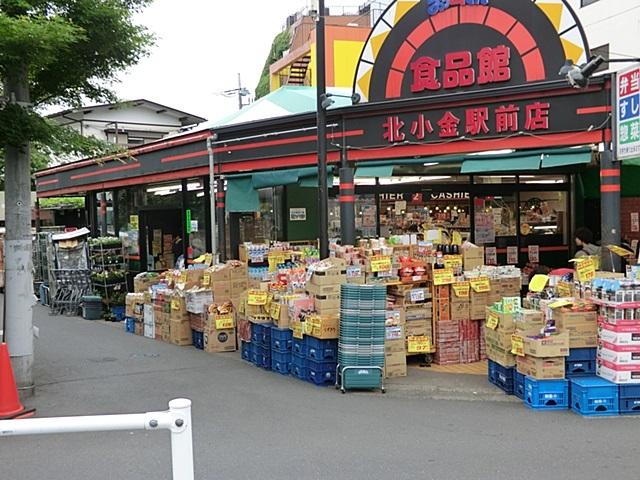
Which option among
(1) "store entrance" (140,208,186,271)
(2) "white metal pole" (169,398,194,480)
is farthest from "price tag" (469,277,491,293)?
(1) "store entrance" (140,208,186,271)

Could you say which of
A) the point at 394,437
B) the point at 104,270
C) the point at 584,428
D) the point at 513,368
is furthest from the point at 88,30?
the point at 104,270

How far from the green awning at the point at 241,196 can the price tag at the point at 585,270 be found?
310 inches

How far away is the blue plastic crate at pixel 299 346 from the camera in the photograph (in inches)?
342

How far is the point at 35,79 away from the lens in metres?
8.86

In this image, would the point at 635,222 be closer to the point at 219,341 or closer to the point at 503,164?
the point at 503,164

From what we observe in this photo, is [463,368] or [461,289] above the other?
[461,289]

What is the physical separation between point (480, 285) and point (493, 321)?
149 centimetres

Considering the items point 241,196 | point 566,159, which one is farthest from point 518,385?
point 241,196

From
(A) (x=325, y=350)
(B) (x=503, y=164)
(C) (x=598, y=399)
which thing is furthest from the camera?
(B) (x=503, y=164)

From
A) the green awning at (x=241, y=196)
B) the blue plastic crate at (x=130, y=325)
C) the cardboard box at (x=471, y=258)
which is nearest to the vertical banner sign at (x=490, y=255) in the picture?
the cardboard box at (x=471, y=258)

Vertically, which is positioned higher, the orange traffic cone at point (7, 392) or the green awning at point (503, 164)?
the green awning at point (503, 164)

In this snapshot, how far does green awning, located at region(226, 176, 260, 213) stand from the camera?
1405 centimetres

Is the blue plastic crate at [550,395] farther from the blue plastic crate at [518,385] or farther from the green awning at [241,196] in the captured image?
the green awning at [241,196]

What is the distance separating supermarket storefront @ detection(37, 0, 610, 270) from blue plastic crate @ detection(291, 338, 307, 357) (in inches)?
141
